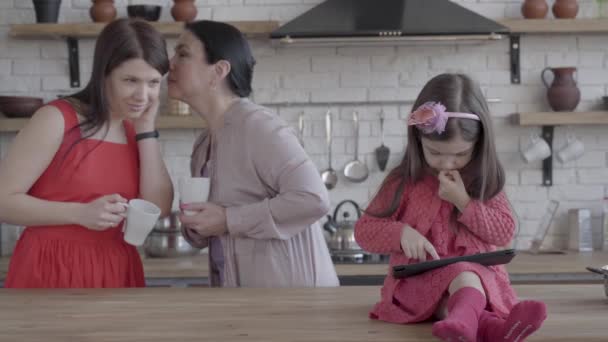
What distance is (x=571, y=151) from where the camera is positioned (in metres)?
4.57

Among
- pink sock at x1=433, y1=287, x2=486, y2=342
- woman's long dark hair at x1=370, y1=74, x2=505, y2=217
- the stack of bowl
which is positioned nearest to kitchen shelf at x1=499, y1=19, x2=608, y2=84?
the stack of bowl

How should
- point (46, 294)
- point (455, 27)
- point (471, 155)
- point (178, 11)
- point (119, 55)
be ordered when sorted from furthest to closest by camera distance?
point (178, 11)
point (455, 27)
point (119, 55)
point (46, 294)
point (471, 155)

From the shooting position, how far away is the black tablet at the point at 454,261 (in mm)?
1950

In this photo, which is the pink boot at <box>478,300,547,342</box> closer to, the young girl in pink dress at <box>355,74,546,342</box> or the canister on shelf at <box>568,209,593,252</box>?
the young girl in pink dress at <box>355,74,546,342</box>

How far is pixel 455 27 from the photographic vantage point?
13.6ft

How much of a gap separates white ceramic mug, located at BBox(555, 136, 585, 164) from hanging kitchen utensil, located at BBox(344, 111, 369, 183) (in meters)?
0.95

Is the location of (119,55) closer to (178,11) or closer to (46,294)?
(46,294)

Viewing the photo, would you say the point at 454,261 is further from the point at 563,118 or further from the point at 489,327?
the point at 563,118

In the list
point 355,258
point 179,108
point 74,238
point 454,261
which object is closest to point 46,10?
point 179,108

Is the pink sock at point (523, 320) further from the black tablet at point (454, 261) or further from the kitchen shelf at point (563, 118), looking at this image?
the kitchen shelf at point (563, 118)

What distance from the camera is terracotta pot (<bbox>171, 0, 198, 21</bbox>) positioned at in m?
4.46

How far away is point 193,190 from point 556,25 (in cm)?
252

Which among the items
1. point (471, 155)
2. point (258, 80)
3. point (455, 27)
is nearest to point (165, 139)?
point (258, 80)

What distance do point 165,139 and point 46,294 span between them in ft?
7.82
